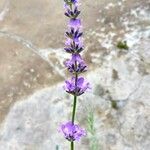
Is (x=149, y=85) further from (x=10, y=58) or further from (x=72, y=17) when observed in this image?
(x=72, y=17)

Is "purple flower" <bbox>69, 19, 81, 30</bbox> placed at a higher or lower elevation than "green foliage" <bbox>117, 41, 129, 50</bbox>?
lower

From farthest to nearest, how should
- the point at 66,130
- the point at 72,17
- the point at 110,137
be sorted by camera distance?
the point at 110,137 < the point at 66,130 < the point at 72,17

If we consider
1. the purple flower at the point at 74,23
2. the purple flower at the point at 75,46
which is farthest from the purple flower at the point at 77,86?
the purple flower at the point at 74,23

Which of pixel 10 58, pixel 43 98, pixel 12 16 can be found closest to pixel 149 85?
pixel 43 98

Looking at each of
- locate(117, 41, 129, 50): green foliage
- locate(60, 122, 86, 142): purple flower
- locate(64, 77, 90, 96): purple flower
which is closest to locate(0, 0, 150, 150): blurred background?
locate(117, 41, 129, 50): green foliage

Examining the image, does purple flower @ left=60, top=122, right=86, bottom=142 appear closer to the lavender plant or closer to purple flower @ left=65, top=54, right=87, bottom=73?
the lavender plant

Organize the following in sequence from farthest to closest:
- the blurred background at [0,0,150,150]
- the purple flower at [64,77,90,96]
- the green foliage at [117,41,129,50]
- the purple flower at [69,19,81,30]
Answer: the green foliage at [117,41,129,50] < the blurred background at [0,0,150,150] < the purple flower at [64,77,90,96] < the purple flower at [69,19,81,30]

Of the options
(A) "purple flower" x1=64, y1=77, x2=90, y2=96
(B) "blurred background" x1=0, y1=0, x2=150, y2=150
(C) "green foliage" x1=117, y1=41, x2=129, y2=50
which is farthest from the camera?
(C) "green foliage" x1=117, y1=41, x2=129, y2=50

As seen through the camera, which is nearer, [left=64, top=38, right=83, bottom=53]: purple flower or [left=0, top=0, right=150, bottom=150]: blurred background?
[left=64, top=38, right=83, bottom=53]: purple flower

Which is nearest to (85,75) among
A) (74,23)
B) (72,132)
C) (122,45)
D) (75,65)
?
(122,45)
